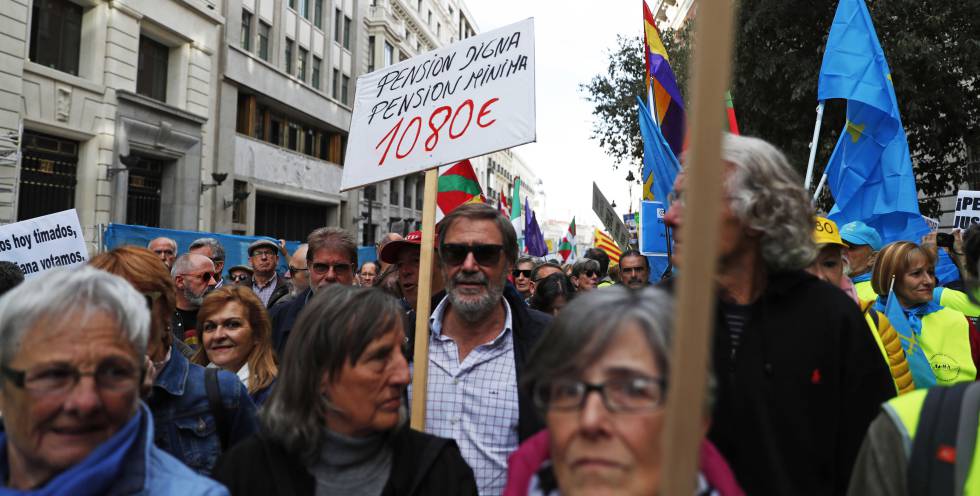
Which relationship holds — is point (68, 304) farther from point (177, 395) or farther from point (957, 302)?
point (957, 302)

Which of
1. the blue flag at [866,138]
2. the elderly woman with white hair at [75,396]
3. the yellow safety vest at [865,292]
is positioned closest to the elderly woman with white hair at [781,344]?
the elderly woman with white hair at [75,396]

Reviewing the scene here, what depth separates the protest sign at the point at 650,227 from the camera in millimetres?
7621

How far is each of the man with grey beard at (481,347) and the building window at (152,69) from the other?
18.9m

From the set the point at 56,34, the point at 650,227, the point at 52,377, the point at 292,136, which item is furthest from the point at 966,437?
the point at 292,136

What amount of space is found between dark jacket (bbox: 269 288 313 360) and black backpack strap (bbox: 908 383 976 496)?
3.25 meters

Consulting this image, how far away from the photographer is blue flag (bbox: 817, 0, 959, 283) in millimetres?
6734

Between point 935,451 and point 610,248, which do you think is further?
point 610,248

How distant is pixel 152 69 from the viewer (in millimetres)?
20016

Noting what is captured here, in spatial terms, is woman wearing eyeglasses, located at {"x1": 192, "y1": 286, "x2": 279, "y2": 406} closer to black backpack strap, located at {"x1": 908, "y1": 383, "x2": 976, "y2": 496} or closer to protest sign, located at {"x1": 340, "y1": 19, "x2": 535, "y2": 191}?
protest sign, located at {"x1": 340, "y1": 19, "x2": 535, "y2": 191}

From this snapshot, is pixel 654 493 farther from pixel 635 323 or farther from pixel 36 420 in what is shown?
pixel 36 420

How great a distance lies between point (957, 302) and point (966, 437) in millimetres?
3905

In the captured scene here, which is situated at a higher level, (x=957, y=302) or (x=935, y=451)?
(x=957, y=302)

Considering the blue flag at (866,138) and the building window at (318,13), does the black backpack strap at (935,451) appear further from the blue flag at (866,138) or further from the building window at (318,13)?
the building window at (318,13)

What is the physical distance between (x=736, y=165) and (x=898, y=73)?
1310 centimetres
